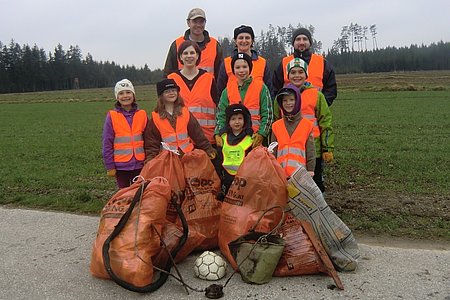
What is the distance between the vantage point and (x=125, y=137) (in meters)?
4.79

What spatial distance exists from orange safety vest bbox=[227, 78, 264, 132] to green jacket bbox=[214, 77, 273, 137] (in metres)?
0.04

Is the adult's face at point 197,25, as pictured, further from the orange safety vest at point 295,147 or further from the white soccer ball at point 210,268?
the white soccer ball at point 210,268

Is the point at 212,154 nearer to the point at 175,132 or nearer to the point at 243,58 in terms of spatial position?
the point at 175,132

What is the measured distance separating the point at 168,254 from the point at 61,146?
1054 centimetres

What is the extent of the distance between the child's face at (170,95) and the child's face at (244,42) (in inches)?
38.9

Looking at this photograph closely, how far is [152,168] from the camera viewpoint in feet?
14.4

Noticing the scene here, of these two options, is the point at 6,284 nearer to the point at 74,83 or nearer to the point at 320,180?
the point at 320,180

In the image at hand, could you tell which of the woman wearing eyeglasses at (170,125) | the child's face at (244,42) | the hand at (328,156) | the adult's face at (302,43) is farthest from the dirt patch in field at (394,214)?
the child's face at (244,42)

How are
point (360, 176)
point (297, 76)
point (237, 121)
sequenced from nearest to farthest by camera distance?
point (237, 121)
point (297, 76)
point (360, 176)

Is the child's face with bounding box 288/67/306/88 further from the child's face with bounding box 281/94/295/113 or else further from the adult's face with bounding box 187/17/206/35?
the adult's face with bounding box 187/17/206/35

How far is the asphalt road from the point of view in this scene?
331 cm

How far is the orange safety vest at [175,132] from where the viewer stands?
15.6 ft

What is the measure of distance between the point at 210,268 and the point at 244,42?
2.71m

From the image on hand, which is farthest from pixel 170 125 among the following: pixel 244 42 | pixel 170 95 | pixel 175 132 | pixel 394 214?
pixel 394 214
